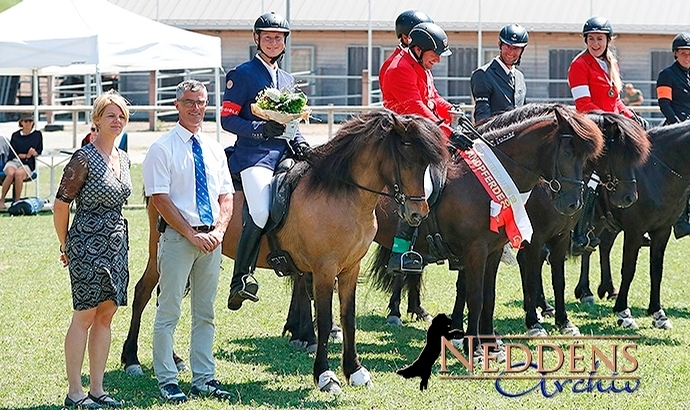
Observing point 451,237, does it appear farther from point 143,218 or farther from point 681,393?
point 143,218

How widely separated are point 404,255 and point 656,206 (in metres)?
2.95

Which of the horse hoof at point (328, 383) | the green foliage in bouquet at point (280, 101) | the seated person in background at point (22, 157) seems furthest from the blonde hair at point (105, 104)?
the seated person in background at point (22, 157)

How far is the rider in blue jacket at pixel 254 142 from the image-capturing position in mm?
7887

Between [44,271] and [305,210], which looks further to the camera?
[44,271]

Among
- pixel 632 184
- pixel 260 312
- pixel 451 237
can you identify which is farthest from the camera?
pixel 260 312

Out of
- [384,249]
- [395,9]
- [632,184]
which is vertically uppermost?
[395,9]

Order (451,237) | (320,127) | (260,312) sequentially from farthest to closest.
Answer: (320,127), (260,312), (451,237)

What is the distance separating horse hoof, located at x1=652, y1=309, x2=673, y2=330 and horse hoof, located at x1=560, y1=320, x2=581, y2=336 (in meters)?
0.88

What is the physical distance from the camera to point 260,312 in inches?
424

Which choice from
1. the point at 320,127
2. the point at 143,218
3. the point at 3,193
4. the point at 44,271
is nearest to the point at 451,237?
the point at 44,271

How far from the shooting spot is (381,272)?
977 centimetres

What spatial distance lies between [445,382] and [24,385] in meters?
2.98

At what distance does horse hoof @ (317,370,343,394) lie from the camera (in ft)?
24.2

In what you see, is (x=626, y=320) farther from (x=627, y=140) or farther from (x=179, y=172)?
(x=179, y=172)
